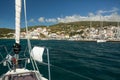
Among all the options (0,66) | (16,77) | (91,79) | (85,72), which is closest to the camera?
(16,77)

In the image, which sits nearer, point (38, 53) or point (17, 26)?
point (38, 53)

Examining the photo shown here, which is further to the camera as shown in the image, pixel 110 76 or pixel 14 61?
pixel 110 76

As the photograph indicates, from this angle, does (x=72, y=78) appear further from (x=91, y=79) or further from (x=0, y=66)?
(x=0, y=66)

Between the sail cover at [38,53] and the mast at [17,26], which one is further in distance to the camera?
the mast at [17,26]

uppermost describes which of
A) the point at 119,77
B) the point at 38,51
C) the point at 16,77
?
the point at 38,51

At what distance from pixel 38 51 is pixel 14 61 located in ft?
9.45

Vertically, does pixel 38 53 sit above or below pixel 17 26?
below

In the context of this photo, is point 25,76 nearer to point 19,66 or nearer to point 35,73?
point 35,73

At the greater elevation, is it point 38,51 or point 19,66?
point 38,51

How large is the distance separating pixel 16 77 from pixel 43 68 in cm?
1959

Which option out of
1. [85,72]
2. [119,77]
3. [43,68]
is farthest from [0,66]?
[119,77]

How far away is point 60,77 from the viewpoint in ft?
91.2

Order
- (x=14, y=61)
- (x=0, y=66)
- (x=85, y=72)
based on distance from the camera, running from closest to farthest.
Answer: (x=14, y=61)
(x=85, y=72)
(x=0, y=66)

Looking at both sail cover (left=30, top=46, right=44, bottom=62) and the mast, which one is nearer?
sail cover (left=30, top=46, right=44, bottom=62)
